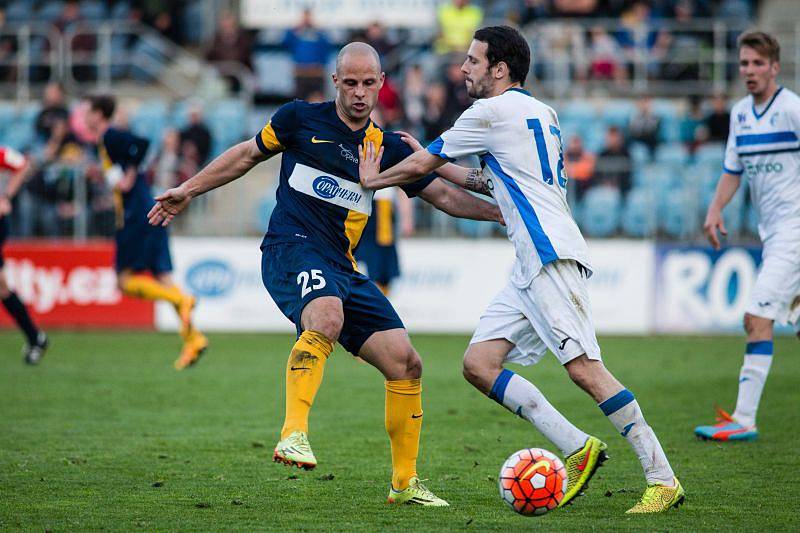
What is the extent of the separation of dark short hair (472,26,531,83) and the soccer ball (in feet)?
6.78

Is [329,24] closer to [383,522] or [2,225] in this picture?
[2,225]

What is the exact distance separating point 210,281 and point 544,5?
874 centimetres

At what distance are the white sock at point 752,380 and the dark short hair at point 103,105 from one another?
7.58 meters

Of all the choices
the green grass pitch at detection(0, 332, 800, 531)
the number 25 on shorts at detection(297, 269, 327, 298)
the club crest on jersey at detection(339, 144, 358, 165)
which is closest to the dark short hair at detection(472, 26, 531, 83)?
the club crest on jersey at detection(339, 144, 358, 165)

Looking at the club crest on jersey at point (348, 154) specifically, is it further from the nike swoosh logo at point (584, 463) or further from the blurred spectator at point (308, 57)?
the blurred spectator at point (308, 57)

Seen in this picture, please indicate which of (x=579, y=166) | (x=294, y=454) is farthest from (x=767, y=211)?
(x=579, y=166)

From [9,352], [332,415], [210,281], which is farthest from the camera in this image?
[210,281]

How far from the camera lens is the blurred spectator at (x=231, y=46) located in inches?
860

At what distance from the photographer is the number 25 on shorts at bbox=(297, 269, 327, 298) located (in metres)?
6.14

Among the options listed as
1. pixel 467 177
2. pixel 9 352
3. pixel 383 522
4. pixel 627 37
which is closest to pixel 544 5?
pixel 627 37

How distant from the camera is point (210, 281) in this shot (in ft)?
58.2

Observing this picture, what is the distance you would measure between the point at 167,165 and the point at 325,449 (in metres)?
11.1

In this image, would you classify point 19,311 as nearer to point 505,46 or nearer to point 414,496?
point 414,496

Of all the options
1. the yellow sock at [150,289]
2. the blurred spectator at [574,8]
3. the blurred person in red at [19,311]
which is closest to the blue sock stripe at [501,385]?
the yellow sock at [150,289]
